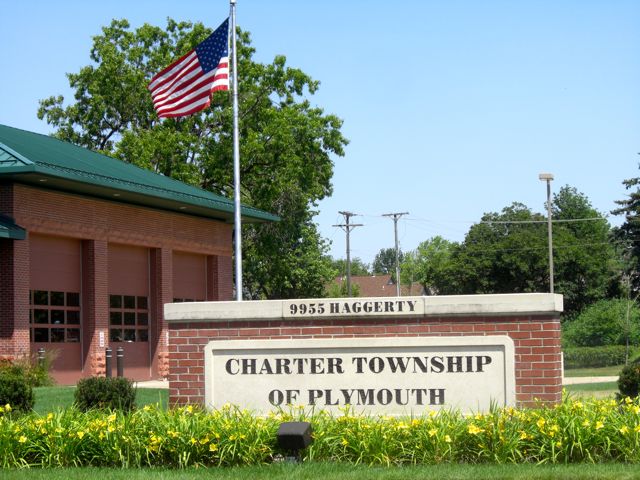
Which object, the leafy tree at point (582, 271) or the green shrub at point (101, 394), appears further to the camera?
the leafy tree at point (582, 271)

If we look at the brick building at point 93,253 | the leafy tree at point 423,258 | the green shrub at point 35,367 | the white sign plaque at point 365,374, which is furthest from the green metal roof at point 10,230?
the leafy tree at point 423,258

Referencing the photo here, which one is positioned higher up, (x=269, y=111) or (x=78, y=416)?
(x=269, y=111)

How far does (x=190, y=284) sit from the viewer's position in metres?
42.4

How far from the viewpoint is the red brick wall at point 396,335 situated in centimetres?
1231

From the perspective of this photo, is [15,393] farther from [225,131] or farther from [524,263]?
[524,263]

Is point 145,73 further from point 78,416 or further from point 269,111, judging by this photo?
point 78,416

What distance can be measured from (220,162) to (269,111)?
348 centimetres

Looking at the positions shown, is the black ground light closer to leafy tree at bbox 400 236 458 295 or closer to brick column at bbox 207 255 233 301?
brick column at bbox 207 255 233 301

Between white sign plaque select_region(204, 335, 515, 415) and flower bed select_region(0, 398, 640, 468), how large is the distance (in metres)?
0.61

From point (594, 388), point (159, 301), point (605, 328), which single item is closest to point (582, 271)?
point (605, 328)

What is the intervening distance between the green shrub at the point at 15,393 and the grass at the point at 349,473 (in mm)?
5833

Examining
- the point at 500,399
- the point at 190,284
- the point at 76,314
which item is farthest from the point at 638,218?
the point at 500,399

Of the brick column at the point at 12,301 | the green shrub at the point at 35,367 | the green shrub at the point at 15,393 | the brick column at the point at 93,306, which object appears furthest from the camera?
the brick column at the point at 93,306

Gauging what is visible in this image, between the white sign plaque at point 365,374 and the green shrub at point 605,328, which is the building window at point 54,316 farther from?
the green shrub at point 605,328
